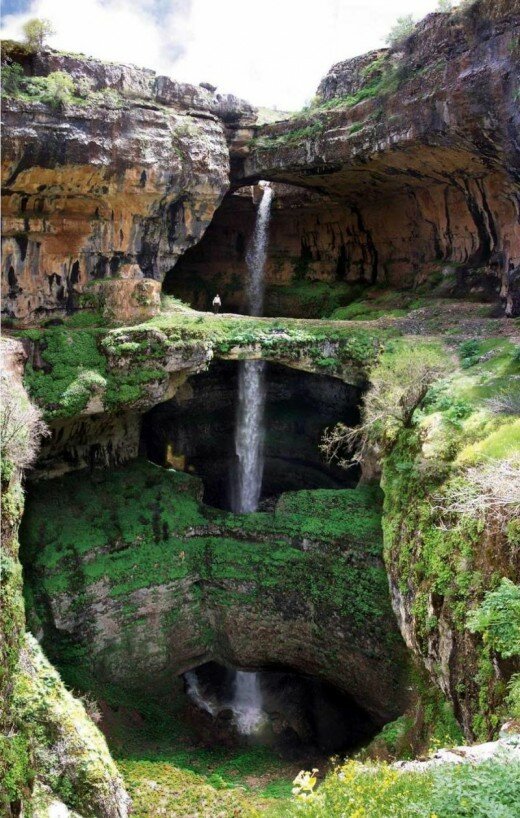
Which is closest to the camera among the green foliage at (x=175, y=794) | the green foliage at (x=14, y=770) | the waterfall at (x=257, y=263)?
the green foliage at (x=14, y=770)

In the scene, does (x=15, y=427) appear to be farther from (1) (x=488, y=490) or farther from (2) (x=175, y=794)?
(2) (x=175, y=794)


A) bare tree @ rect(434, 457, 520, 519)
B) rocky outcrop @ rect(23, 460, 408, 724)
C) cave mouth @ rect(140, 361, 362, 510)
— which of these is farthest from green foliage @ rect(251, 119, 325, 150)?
bare tree @ rect(434, 457, 520, 519)

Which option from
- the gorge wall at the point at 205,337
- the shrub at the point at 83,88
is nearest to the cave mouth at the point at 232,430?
the gorge wall at the point at 205,337

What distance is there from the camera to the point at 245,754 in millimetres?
15188

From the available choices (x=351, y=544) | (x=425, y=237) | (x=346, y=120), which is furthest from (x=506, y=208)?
(x=351, y=544)

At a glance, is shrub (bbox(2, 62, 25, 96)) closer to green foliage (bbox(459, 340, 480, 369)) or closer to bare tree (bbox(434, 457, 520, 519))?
green foliage (bbox(459, 340, 480, 369))

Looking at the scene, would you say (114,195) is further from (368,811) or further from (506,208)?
(368,811)

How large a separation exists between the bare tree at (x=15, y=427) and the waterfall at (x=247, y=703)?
33.8ft

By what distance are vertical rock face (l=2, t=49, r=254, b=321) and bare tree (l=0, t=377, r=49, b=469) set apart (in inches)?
298

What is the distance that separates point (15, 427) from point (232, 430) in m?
14.3

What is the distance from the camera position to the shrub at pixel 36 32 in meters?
17.6

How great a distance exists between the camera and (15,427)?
10.2m

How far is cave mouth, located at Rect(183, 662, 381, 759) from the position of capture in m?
15.7

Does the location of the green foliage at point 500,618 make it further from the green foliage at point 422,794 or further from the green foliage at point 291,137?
the green foliage at point 291,137
